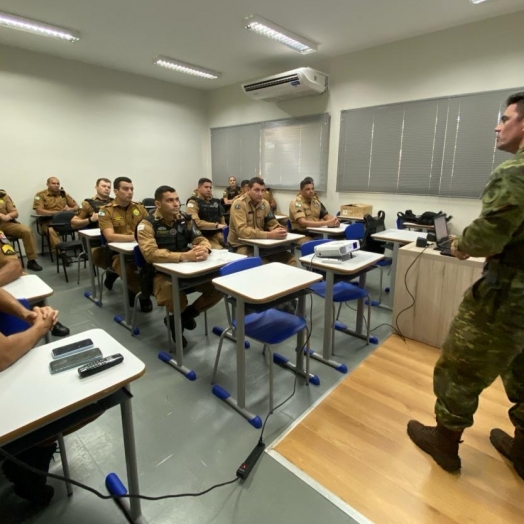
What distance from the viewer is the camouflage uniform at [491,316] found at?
1.22 meters

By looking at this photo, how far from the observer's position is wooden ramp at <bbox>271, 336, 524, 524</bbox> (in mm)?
1399

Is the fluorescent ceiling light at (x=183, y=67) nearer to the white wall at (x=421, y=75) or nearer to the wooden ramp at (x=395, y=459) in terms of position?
the white wall at (x=421, y=75)

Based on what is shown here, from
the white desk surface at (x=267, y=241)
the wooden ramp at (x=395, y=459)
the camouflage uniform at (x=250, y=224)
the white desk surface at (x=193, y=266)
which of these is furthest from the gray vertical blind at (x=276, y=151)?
the wooden ramp at (x=395, y=459)

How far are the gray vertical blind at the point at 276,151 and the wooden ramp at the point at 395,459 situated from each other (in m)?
4.33

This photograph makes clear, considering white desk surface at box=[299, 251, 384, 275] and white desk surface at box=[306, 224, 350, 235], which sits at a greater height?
white desk surface at box=[306, 224, 350, 235]

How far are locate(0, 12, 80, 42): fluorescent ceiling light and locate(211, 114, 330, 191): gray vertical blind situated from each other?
327 cm

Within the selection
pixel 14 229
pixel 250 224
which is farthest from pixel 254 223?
pixel 14 229

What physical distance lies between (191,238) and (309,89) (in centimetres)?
374

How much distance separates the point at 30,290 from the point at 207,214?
3.05 meters

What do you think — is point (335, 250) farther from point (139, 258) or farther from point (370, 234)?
point (370, 234)

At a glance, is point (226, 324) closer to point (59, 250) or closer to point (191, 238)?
point (191, 238)

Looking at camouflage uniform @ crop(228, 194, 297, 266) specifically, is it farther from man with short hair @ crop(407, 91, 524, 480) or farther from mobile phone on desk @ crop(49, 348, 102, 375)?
mobile phone on desk @ crop(49, 348, 102, 375)

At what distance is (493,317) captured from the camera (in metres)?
1.32

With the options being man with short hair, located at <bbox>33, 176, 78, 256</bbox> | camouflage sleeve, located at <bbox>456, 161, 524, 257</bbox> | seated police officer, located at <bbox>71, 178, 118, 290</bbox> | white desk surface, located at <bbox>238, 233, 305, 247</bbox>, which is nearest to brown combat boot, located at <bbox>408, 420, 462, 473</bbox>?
camouflage sleeve, located at <bbox>456, 161, 524, 257</bbox>
